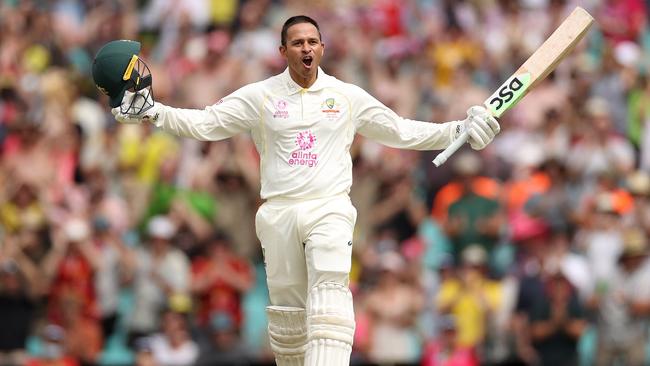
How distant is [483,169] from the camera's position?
707 inches

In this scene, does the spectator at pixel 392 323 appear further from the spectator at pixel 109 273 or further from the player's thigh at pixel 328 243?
the player's thigh at pixel 328 243

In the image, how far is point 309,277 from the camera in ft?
36.9

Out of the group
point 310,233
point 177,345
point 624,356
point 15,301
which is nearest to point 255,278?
point 177,345

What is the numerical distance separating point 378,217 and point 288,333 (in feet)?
20.0

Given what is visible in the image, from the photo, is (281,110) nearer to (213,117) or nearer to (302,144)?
(302,144)

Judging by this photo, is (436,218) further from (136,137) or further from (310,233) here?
(310,233)

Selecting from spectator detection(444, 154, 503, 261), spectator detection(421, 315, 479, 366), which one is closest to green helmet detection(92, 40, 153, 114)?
spectator detection(421, 315, 479, 366)

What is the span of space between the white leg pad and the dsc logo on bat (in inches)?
77.6

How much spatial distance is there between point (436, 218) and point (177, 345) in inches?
128

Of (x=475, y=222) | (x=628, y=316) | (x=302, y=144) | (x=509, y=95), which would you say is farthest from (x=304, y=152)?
(x=475, y=222)

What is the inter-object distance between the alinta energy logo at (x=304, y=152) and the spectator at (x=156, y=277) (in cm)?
593

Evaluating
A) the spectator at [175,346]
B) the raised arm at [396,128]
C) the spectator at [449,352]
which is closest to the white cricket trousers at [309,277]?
the raised arm at [396,128]

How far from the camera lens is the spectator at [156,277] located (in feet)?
55.9

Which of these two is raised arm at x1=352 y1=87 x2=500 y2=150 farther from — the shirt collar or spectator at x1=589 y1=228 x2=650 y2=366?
spectator at x1=589 y1=228 x2=650 y2=366
